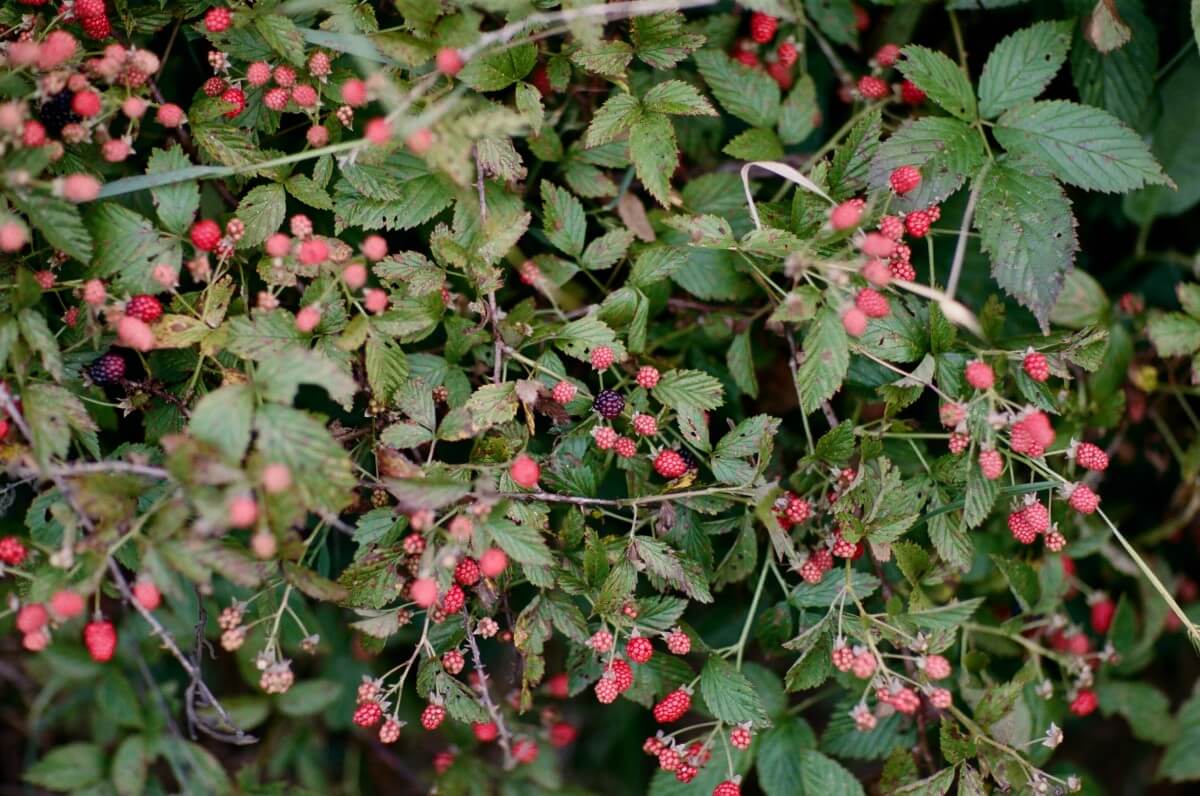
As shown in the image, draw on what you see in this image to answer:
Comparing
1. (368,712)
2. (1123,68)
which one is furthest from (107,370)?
(1123,68)

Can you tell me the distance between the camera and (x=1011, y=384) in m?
2.07

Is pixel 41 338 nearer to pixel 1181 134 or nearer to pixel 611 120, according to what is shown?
pixel 611 120

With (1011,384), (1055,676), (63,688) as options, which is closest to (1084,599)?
(1055,676)

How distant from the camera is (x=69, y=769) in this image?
93.0 inches

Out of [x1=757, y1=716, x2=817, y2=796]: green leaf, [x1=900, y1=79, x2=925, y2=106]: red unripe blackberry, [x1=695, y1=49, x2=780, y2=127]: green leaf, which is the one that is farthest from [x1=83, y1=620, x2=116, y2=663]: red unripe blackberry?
[x1=900, y1=79, x2=925, y2=106]: red unripe blackberry

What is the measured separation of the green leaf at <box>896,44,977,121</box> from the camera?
1.93 m

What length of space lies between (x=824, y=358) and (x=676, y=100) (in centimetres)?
62

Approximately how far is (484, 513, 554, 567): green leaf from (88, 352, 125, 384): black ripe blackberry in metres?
0.76

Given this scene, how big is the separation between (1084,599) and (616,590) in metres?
1.58

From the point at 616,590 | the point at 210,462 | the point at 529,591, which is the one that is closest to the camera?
the point at 210,462

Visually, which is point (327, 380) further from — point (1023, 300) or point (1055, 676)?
point (1055, 676)

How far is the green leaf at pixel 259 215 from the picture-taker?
1.71 metres

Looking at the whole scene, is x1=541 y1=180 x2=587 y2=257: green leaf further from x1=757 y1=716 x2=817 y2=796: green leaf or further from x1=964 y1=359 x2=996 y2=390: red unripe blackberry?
x1=757 y1=716 x2=817 y2=796: green leaf

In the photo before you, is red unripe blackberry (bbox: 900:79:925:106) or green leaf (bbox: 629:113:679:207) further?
red unripe blackberry (bbox: 900:79:925:106)
